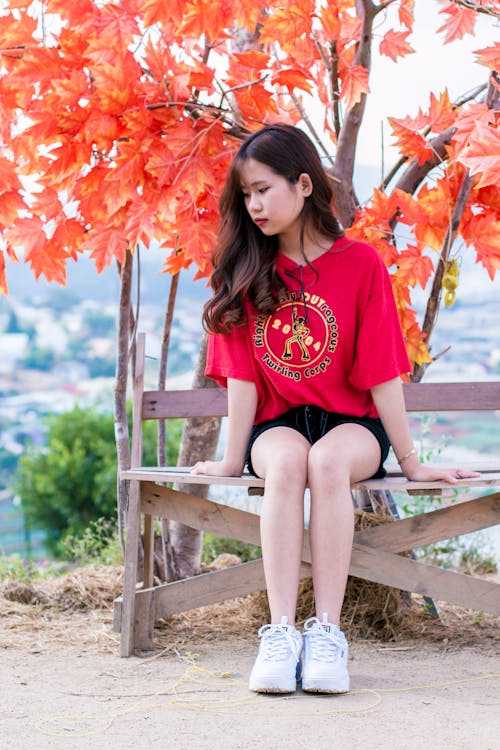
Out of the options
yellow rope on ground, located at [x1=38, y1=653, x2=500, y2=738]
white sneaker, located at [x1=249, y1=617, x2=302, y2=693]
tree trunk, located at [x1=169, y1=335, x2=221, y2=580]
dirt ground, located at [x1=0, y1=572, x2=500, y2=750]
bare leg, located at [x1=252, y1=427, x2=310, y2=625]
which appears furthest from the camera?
tree trunk, located at [x1=169, y1=335, x2=221, y2=580]

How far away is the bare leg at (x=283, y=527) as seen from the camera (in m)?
2.16

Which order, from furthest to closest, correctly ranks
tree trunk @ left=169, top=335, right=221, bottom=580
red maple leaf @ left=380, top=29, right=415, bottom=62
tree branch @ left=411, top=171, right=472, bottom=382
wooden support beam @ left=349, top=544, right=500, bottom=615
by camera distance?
tree trunk @ left=169, top=335, right=221, bottom=580 → red maple leaf @ left=380, top=29, right=415, bottom=62 → tree branch @ left=411, top=171, right=472, bottom=382 → wooden support beam @ left=349, top=544, right=500, bottom=615

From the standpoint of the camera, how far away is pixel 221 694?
83.7 inches

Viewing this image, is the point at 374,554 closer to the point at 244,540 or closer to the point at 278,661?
the point at 244,540

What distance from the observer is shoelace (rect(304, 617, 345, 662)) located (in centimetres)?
208

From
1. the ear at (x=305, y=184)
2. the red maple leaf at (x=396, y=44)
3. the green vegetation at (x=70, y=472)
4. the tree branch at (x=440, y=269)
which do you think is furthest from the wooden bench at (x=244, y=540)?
the green vegetation at (x=70, y=472)

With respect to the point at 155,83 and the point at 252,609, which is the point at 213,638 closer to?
the point at 252,609

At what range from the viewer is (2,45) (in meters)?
2.79

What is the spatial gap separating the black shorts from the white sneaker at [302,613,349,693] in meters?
0.46

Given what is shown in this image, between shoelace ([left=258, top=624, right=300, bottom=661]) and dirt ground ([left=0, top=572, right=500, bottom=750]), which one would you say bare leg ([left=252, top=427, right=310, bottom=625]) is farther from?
dirt ground ([left=0, top=572, right=500, bottom=750])

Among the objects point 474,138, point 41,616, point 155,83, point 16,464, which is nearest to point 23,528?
point 16,464

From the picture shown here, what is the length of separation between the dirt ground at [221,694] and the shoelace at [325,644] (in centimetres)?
9

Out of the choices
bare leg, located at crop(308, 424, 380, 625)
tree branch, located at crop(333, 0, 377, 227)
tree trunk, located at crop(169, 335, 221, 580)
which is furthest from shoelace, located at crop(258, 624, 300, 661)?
tree branch, located at crop(333, 0, 377, 227)

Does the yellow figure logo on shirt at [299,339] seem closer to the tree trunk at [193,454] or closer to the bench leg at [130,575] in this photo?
the bench leg at [130,575]
